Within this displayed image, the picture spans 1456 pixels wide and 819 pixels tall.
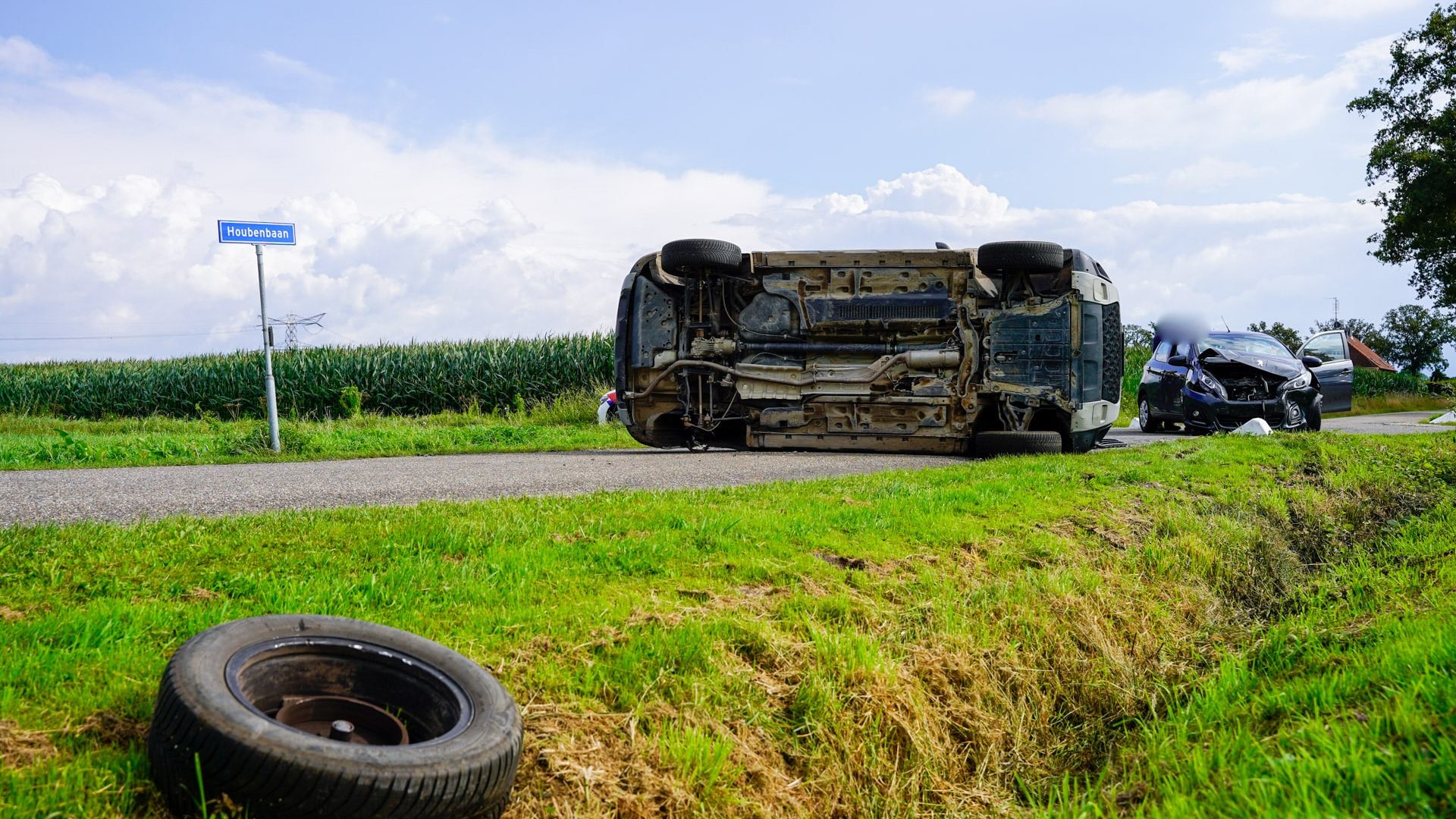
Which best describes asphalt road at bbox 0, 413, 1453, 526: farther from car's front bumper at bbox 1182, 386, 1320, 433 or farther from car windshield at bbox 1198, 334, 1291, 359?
car windshield at bbox 1198, 334, 1291, 359

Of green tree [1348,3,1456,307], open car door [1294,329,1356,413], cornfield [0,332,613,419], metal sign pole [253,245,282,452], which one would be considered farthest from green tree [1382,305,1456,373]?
metal sign pole [253,245,282,452]

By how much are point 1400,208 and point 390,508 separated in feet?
124

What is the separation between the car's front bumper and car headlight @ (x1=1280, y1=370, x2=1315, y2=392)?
6cm

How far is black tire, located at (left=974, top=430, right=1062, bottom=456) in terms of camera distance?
1137 cm

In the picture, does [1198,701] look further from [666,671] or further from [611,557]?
[611,557]

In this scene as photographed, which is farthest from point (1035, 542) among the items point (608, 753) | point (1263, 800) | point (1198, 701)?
point (608, 753)

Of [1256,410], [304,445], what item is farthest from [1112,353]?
[304,445]

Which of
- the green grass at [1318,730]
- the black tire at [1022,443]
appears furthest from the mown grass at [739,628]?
the black tire at [1022,443]

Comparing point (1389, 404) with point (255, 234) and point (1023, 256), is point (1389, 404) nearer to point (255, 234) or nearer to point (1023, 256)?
point (1023, 256)

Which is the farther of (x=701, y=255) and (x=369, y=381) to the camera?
(x=369, y=381)

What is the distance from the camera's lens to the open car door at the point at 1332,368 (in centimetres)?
1911

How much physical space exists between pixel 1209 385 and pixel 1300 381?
1.41 m

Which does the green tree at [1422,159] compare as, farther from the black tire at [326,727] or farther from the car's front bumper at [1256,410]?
the black tire at [326,727]

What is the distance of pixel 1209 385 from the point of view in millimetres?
15141
